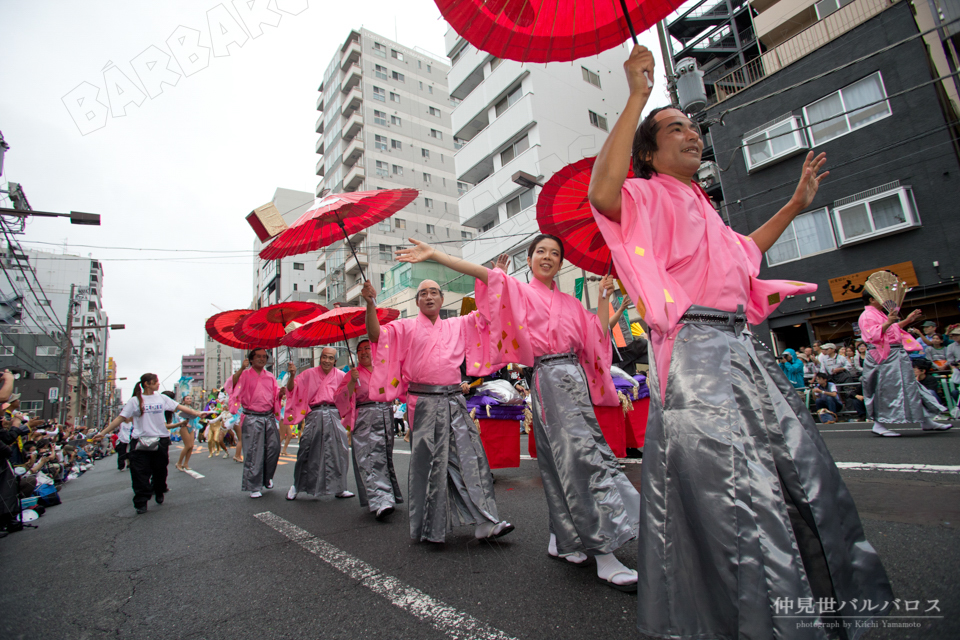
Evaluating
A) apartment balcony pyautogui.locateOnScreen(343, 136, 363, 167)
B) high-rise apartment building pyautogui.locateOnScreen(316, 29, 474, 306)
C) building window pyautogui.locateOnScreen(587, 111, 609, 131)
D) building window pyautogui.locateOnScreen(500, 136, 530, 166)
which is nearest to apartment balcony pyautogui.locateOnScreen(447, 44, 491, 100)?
building window pyautogui.locateOnScreen(500, 136, 530, 166)

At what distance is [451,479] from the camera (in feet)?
11.6

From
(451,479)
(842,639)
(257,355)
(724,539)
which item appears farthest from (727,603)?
(257,355)

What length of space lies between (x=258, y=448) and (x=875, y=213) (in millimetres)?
15688

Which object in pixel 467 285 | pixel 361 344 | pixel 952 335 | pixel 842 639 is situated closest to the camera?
pixel 842 639

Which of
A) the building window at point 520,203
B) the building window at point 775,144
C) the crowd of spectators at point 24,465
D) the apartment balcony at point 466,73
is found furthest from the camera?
the apartment balcony at point 466,73

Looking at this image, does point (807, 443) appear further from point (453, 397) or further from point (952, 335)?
point (952, 335)

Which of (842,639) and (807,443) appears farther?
(807,443)

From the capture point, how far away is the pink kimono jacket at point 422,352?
12.2 ft

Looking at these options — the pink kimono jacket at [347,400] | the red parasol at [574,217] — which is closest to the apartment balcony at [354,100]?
the pink kimono jacket at [347,400]

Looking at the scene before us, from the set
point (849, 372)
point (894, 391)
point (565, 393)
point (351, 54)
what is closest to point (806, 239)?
point (849, 372)

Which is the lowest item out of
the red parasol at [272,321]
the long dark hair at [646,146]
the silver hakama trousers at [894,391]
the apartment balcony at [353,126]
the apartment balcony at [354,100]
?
the silver hakama trousers at [894,391]

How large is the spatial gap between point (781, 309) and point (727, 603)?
51.1 ft

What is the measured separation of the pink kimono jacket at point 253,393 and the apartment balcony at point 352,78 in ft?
128

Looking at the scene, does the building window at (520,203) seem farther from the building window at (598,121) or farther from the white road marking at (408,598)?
the white road marking at (408,598)
